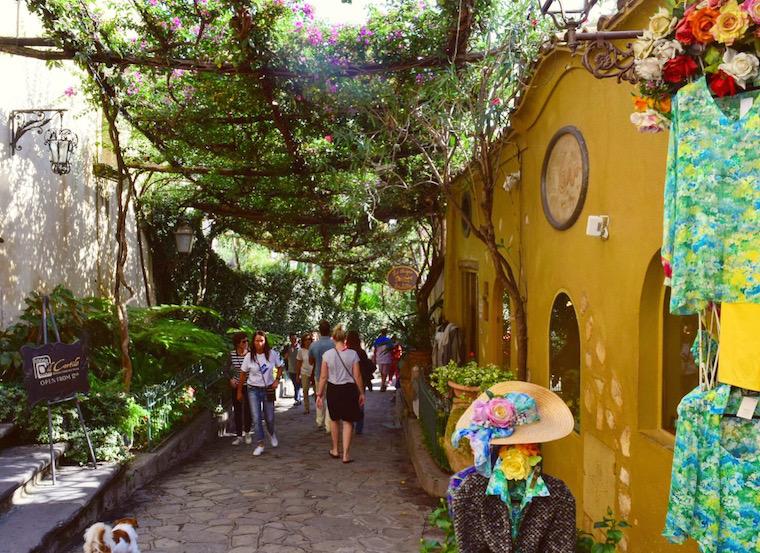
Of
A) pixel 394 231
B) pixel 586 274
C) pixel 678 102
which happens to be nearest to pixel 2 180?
pixel 586 274

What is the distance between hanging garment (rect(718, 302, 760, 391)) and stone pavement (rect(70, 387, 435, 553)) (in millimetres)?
4132

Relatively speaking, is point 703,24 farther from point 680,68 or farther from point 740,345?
point 740,345

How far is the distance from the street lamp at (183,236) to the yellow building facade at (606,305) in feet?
29.8

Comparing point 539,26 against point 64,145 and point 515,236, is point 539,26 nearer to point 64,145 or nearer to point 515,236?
point 515,236

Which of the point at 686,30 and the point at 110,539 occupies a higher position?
the point at 686,30

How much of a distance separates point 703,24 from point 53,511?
582 centimetres

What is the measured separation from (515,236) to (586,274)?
256 centimetres

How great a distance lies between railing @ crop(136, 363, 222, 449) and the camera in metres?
8.94

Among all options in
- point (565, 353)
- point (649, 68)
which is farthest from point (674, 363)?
point (649, 68)

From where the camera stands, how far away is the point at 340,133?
9516 millimetres

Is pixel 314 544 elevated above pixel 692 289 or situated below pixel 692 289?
below

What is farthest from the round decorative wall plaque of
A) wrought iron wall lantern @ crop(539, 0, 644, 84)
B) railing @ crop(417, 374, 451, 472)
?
railing @ crop(417, 374, 451, 472)

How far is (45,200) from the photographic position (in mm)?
10828

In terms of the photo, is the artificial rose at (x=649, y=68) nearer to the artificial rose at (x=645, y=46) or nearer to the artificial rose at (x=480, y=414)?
the artificial rose at (x=645, y=46)
